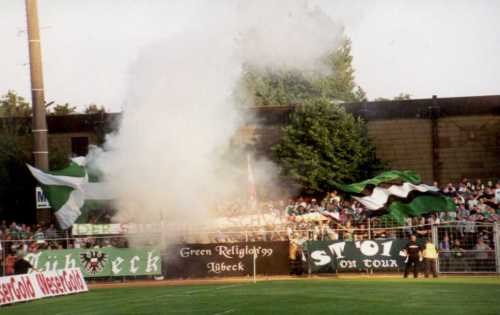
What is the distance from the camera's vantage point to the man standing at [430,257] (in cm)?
3459

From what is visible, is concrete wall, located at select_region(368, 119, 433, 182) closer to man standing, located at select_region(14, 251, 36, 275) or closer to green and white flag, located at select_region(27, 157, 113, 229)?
green and white flag, located at select_region(27, 157, 113, 229)

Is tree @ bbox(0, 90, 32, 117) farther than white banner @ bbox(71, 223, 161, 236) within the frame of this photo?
Yes

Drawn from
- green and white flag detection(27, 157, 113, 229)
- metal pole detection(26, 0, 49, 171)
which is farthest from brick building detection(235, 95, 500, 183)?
green and white flag detection(27, 157, 113, 229)

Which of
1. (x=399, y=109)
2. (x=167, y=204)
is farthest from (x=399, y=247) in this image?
(x=399, y=109)

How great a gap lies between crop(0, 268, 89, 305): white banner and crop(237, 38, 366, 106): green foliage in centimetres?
3007

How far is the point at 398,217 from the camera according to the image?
38.7 metres

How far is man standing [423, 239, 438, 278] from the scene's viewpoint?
1362 inches

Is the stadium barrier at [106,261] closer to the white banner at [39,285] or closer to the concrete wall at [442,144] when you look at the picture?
the white banner at [39,285]

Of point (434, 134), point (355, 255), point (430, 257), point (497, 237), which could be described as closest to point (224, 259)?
point (355, 255)

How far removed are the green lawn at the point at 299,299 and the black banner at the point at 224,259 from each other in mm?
4014

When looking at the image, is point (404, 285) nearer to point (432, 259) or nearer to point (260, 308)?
point (432, 259)

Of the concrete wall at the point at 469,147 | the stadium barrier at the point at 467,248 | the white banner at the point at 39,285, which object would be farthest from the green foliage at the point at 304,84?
the white banner at the point at 39,285

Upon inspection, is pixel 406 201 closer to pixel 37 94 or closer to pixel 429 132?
pixel 429 132

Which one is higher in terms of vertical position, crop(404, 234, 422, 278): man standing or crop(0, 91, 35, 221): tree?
crop(0, 91, 35, 221): tree
